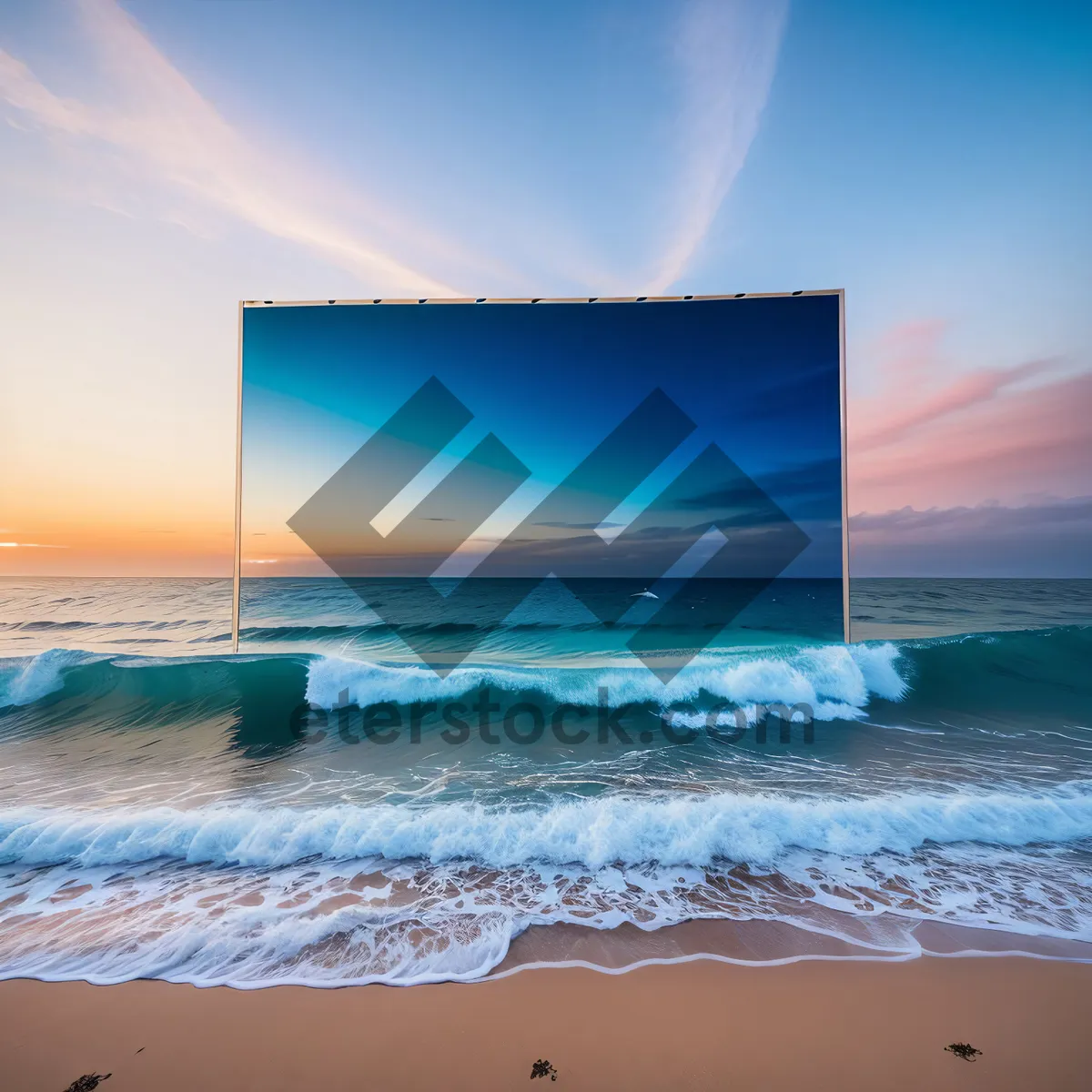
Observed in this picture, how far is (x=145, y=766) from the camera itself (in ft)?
10.8

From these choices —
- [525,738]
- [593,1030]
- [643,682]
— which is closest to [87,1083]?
[593,1030]

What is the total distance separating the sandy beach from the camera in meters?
1.25

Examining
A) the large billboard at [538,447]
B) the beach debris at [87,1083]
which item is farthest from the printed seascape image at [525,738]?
the beach debris at [87,1083]

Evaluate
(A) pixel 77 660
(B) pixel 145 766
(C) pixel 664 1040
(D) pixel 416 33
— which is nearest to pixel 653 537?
(C) pixel 664 1040

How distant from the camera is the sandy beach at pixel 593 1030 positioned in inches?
49.4

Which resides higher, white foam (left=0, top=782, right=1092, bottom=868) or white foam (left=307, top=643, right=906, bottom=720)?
white foam (left=307, top=643, right=906, bottom=720)

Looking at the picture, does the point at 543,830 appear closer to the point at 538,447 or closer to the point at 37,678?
the point at 538,447

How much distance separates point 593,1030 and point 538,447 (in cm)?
246

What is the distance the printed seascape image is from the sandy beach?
9 centimetres

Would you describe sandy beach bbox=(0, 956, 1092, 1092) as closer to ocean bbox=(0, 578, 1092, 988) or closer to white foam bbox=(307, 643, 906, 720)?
ocean bbox=(0, 578, 1092, 988)

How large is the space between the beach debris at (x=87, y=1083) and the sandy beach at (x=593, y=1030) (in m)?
0.02

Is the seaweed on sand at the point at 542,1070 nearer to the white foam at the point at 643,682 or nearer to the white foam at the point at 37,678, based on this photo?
the white foam at the point at 643,682

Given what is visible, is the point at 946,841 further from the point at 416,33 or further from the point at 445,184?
the point at 416,33

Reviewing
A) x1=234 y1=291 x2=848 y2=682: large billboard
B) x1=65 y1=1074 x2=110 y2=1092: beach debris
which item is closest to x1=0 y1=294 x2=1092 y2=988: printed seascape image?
x1=234 y1=291 x2=848 y2=682: large billboard
